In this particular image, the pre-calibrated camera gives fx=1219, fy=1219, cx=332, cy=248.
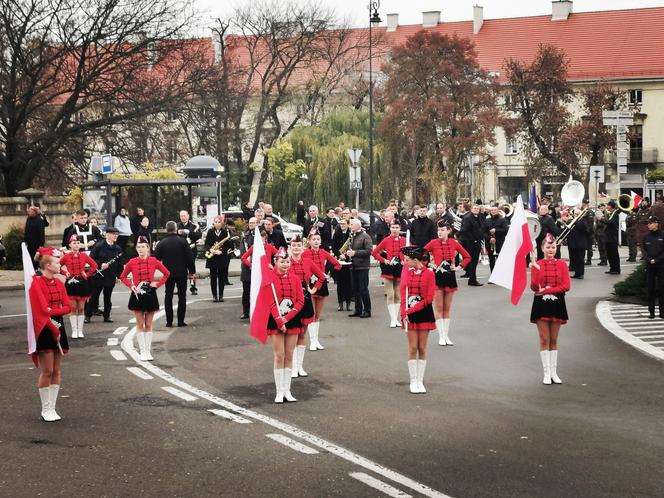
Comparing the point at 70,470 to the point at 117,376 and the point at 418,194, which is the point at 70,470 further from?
the point at 418,194

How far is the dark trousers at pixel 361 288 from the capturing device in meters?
21.8

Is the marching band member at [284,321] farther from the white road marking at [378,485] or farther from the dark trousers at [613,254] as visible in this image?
the dark trousers at [613,254]

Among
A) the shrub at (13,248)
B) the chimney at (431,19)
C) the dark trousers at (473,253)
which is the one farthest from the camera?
the chimney at (431,19)

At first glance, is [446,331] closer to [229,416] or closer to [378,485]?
[229,416]

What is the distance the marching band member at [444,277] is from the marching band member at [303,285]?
1.98m

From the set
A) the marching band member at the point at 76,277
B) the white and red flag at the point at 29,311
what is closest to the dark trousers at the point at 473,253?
the marching band member at the point at 76,277

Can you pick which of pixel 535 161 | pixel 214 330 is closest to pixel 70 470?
pixel 214 330

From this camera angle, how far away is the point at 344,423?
39.3 ft

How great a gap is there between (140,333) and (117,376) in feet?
5.10

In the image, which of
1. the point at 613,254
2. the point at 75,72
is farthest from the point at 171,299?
the point at 75,72

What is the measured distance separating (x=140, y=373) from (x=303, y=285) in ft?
8.21

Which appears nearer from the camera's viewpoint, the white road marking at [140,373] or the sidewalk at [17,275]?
the white road marking at [140,373]

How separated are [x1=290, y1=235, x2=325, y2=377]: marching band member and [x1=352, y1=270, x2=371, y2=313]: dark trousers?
393 cm

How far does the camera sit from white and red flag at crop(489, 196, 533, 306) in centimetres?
1533
